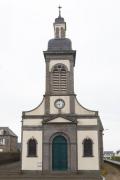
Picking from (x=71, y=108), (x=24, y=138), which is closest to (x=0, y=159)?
(x=24, y=138)

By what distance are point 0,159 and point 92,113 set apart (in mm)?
15084

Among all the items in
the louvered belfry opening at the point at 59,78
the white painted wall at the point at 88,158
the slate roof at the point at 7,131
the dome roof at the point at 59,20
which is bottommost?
the white painted wall at the point at 88,158

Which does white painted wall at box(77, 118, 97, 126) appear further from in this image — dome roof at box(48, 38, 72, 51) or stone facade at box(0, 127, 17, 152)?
stone facade at box(0, 127, 17, 152)

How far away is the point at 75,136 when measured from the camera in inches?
1224

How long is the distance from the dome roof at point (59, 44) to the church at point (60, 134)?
301 cm

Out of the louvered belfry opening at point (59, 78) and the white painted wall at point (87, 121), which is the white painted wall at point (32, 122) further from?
the white painted wall at point (87, 121)

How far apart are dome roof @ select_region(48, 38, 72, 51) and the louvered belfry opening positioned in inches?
73.2

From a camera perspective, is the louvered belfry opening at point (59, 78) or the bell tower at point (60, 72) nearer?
the bell tower at point (60, 72)

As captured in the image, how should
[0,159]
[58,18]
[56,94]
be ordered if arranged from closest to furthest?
[56,94], [58,18], [0,159]

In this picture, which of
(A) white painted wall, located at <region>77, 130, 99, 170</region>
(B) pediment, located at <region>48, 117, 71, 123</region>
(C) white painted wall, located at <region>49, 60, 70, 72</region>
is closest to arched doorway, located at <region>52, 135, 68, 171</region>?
(A) white painted wall, located at <region>77, 130, 99, 170</region>

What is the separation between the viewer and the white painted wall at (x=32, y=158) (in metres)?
30.9

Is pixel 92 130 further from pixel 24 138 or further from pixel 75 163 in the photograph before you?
pixel 24 138

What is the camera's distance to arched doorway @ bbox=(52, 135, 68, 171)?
3088cm

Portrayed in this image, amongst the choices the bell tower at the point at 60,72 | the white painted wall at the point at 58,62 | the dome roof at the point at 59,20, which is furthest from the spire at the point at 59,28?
the white painted wall at the point at 58,62
